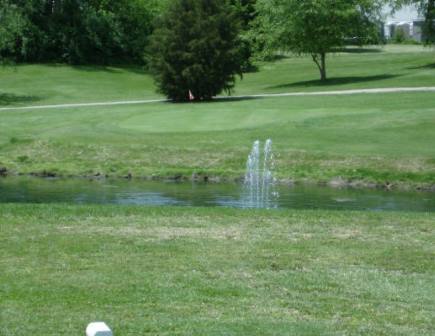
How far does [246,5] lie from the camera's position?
71000 millimetres

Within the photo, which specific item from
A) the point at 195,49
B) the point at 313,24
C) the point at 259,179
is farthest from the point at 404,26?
the point at 259,179

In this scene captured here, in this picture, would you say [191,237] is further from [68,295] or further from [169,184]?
[169,184]

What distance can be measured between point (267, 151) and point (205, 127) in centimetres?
494

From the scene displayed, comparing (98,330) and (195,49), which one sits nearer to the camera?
(98,330)

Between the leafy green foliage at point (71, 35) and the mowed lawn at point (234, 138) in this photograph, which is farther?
the leafy green foliage at point (71, 35)

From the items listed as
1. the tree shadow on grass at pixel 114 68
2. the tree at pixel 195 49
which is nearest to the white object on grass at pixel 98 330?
the tree at pixel 195 49

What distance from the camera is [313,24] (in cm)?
4953

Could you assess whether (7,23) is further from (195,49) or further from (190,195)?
(190,195)

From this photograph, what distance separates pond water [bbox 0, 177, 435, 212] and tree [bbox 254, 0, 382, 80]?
25.0 m

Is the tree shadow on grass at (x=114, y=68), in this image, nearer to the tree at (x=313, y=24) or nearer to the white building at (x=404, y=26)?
the tree at (x=313, y=24)

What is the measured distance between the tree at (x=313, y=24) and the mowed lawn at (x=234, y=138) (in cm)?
674

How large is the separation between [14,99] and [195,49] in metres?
11.1

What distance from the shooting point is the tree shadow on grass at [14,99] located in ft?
153

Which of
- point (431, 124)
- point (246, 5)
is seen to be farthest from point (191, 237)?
point (246, 5)
